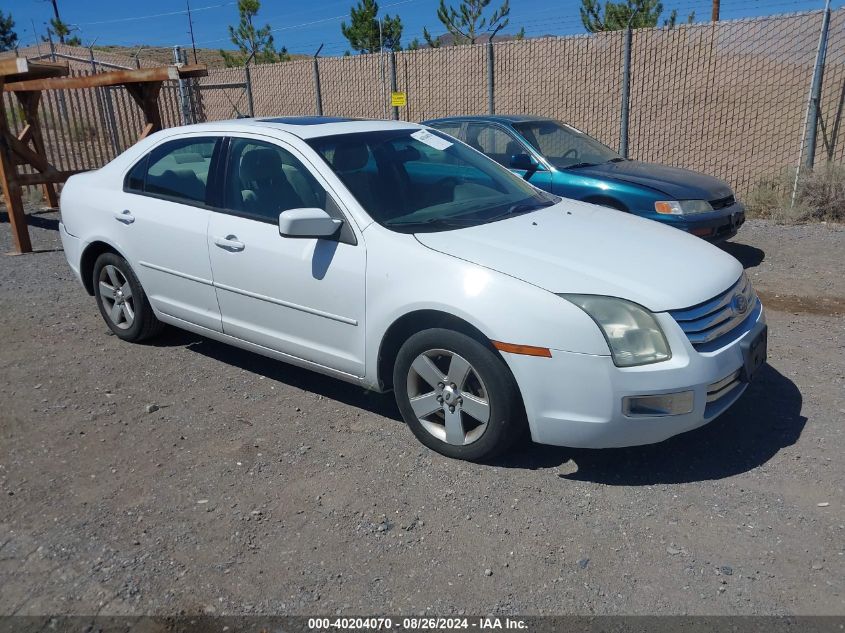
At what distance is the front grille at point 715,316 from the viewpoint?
3.37 m

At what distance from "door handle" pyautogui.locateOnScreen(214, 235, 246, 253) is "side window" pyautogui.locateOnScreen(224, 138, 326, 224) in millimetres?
173

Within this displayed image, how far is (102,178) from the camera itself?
5414mm

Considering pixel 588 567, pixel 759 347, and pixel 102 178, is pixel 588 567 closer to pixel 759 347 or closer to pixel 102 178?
pixel 759 347

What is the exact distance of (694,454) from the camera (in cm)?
377

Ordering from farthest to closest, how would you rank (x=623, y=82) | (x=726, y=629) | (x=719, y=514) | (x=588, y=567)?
1. (x=623, y=82)
2. (x=719, y=514)
3. (x=588, y=567)
4. (x=726, y=629)

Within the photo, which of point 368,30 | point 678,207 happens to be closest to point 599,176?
point 678,207

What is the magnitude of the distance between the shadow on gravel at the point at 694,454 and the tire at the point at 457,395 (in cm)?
24

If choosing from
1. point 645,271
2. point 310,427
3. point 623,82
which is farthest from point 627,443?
point 623,82

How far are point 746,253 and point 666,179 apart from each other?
148cm

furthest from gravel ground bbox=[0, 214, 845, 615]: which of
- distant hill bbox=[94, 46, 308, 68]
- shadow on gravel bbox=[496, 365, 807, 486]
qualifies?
distant hill bbox=[94, 46, 308, 68]

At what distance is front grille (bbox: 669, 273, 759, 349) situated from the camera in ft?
11.0

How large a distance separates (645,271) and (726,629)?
164cm

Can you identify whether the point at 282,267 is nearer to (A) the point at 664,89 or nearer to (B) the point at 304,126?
(B) the point at 304,126

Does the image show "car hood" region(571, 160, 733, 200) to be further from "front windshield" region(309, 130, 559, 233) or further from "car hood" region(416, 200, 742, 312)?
"car hood" region(416, 200, 742, 312)
